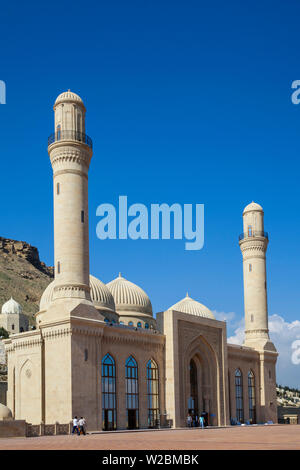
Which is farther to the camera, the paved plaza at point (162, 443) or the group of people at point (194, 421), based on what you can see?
the group of people at point (194, 421)

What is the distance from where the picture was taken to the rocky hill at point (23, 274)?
425 feet

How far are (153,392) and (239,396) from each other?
10898mm

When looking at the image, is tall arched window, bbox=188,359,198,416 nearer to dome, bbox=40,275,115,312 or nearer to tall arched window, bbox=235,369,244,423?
tall arched window, bbox=235,369,244,423

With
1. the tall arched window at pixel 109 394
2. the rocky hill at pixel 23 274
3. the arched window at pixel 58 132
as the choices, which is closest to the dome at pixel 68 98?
the arched window at pixel 58 132

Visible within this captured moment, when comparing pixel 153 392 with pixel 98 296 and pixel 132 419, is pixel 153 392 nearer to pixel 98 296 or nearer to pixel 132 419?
pixel 132 419

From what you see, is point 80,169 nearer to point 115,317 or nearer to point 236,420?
point 115,317

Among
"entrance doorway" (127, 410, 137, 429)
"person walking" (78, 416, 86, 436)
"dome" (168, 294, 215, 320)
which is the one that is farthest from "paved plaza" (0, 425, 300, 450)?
"dome" (168, 294, 215, 320)

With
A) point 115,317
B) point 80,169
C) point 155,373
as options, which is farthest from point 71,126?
point 155,373

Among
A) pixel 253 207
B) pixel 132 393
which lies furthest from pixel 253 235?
pixel 132 393

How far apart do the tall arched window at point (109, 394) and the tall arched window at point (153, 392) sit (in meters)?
3.16

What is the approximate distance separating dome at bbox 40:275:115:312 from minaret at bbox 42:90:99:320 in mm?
5259

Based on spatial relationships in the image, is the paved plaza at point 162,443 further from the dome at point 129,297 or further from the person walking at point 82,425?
the dome at point 129,297
